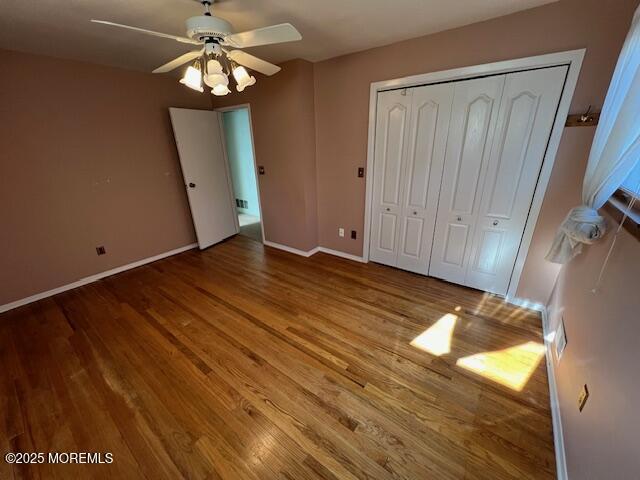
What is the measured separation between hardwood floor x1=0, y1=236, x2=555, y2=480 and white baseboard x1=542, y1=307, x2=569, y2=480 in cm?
3

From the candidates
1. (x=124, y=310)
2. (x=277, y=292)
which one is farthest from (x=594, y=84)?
(x=124, y=310)

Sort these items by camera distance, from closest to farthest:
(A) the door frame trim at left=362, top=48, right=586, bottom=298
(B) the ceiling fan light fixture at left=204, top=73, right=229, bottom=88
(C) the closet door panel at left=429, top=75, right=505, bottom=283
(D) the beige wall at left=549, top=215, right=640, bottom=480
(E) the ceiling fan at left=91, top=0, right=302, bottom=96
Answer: (D) the beige wall at left=549, top=215, right=640, bottom=480, (E) the ceiling fan at left=91, top=0, right=302, bottom=96, (B) the ceiling fan light fixture at left=204, top=73, right=229, bottom=88, (A) the door frame trim at left=362, top=48, right=586, bottom=298, (C) the closet door panel at left=429, top=75, right=505, bottom=283

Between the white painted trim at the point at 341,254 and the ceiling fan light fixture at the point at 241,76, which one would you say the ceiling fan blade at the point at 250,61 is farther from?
the white painted trim at the point at 341,254

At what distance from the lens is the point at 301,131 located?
2914mm

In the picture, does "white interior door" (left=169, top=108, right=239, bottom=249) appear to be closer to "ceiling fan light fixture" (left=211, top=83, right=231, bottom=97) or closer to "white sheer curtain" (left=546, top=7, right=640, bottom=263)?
"ceiling fan light fixture" (left=211, top=83, right=231, bottom=97)

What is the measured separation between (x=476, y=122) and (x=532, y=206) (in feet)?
2.73

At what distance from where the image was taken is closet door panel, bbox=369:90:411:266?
97.2 inches

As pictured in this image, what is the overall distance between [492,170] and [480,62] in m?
0.85

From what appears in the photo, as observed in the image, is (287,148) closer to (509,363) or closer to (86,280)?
(86,280)

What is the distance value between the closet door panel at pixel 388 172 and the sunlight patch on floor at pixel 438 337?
39.0 inches

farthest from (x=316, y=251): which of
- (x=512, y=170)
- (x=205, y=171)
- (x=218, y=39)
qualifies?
(x=218, y=39)

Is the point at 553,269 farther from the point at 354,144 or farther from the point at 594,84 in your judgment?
the point at 354,144

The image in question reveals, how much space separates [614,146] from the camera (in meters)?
1.18

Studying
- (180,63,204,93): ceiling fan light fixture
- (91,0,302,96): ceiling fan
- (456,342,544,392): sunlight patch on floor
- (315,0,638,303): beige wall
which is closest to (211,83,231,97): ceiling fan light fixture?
(91,0,302,96): ceiling fan
